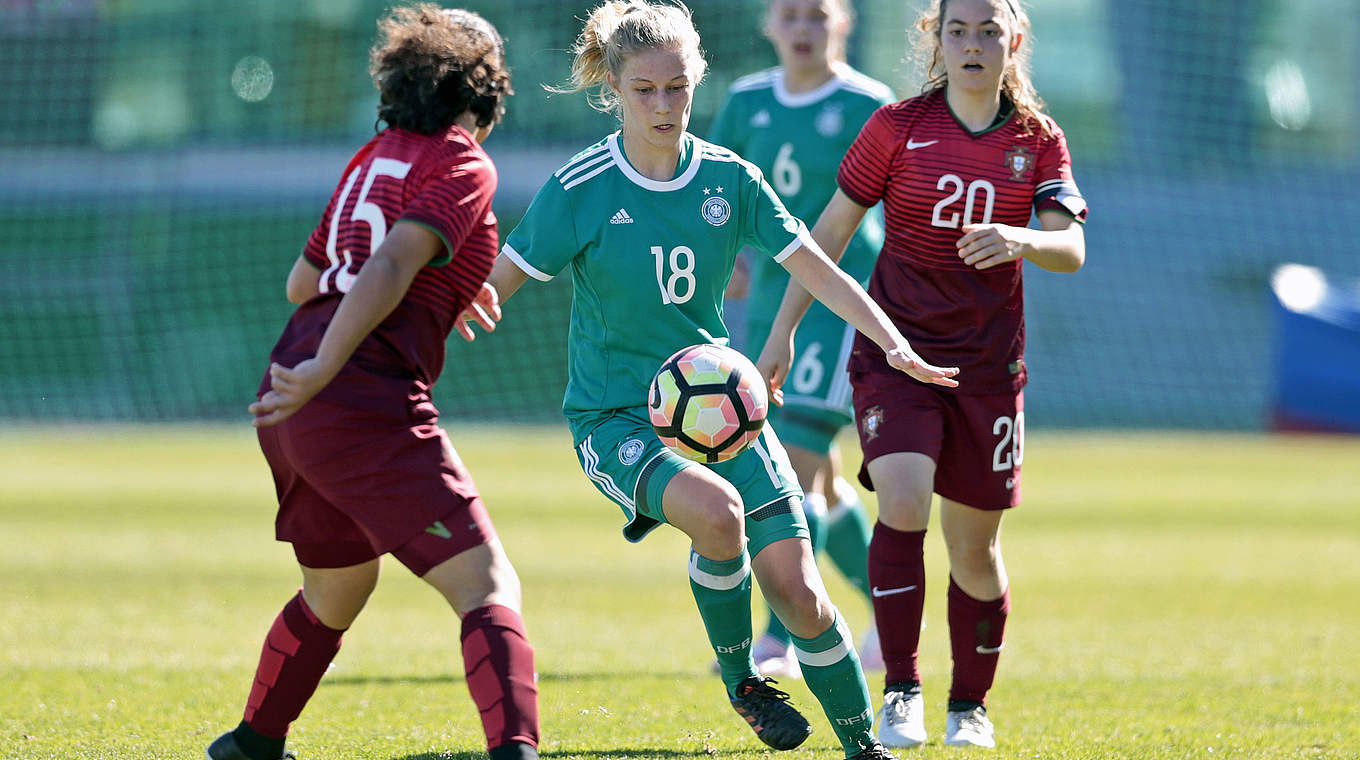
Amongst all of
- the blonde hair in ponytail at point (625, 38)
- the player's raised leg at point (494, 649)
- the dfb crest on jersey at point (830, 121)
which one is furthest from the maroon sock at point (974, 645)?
the dfb crest on jersey at point (830, 121)

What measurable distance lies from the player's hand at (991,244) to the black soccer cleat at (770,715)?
1.32m

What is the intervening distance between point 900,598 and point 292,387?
2.02 metres

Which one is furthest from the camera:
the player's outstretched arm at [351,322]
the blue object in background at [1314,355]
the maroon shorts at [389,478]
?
Result: the blue object in background at [1314,355]

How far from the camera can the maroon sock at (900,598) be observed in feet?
15.1

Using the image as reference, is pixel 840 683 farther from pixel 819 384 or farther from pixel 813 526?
pixel 819 384

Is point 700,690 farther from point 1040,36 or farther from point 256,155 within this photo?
point 1040,36

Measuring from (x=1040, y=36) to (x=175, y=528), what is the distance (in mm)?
24385

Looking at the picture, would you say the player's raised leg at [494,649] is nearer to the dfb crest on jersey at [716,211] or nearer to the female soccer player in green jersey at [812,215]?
the dfb crest on jersey at [716,211]

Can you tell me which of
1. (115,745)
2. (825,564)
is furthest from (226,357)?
(115,745)

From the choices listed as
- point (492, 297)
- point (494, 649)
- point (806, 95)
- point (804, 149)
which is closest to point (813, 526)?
point (804, 149)

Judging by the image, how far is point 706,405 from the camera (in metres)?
3.98

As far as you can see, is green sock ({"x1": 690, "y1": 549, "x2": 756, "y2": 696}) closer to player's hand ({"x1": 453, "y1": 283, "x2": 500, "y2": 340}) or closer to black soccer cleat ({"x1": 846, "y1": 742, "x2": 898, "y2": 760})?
black soccer cleat ({"x1": 846, "y1": 742, "x2": 898, "y2": 760})

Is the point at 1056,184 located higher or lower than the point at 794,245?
higher

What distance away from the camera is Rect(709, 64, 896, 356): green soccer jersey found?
246 inches
